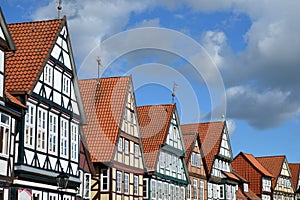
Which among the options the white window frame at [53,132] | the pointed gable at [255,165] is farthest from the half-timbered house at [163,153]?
the pointed gable at [255,165]

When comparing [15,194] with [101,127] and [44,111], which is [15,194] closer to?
[44,111]

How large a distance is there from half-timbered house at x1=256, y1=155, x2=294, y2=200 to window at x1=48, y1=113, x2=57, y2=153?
52.4m

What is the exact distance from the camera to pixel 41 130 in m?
26.3

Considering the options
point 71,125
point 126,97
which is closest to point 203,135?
point 126,97

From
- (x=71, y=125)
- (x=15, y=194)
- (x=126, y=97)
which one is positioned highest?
(x=126, y=97)

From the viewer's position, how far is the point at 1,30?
76.5 feet

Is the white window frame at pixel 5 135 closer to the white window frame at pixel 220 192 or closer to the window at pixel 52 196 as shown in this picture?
the window at pixel 52 196

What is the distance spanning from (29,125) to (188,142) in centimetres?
2800

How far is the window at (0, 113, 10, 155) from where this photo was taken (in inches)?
904

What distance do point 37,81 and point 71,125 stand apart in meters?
4.75

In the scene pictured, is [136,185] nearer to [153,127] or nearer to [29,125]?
[153,127]

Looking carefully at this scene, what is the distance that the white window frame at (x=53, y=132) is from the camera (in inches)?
1072

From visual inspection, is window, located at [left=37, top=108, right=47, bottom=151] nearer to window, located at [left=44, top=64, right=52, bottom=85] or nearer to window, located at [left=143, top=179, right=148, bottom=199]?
window, located at [left=44, top=64, right=52, bottom=85]

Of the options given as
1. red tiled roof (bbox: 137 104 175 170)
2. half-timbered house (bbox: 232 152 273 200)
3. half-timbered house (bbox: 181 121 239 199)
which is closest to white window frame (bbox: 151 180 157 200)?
red tiled roof (bbox: 137 104 175 170)
